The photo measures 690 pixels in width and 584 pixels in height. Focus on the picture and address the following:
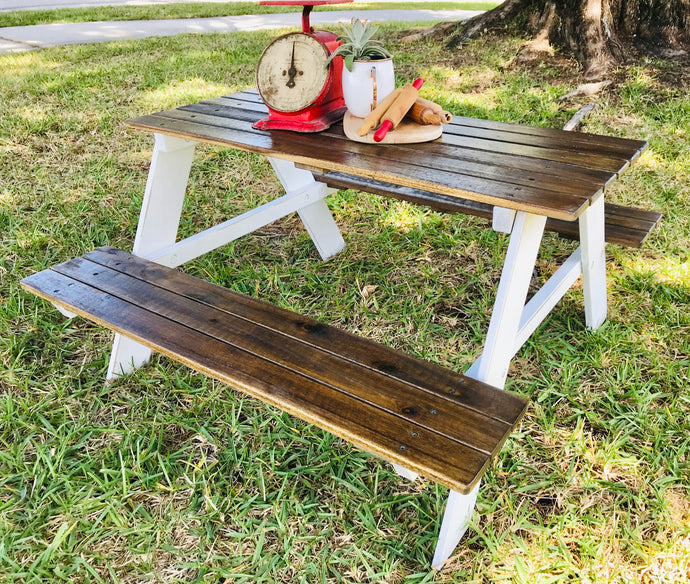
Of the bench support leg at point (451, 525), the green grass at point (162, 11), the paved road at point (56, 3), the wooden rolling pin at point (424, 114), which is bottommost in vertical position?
the paved road at point (56, 3)

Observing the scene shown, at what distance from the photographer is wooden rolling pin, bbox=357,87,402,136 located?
1.71m

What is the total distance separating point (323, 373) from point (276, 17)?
9.21 meters

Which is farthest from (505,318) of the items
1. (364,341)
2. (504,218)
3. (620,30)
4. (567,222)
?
(620,30)

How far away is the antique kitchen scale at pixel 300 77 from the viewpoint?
178 centimetres

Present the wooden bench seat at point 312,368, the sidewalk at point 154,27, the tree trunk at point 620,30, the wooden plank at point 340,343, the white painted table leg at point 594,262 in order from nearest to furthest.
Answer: the wooden bench seat at point 312,368, the wooden plank at point 340,343, the white painted table leg at point 594,262, the tree trunk at point 620,30, the sidewalk at point 154,27

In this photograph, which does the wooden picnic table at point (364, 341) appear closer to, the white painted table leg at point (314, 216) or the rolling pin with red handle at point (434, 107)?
the rolling pin with red handle at point (434, 107)

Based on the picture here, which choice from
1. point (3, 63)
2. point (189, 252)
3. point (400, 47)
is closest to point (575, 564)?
point (189, 252)

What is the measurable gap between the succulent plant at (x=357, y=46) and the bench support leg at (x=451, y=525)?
120cm

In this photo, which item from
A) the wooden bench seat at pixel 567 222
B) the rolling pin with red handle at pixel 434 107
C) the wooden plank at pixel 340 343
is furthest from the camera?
the wooden bench seat at pixel 567 222

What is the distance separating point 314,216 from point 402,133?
100 centimetres

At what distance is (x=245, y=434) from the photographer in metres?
1.89

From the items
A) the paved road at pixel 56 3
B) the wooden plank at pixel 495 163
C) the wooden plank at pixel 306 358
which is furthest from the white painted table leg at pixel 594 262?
the paved road at pixel 56 3

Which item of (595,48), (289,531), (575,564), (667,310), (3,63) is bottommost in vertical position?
(3,63)

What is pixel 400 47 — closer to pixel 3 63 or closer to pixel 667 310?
pixel 3 63
